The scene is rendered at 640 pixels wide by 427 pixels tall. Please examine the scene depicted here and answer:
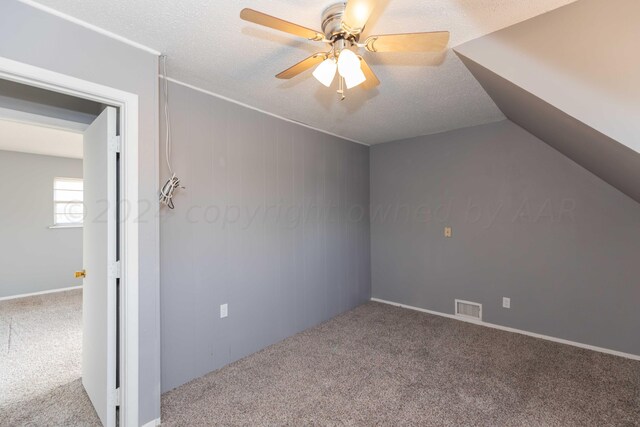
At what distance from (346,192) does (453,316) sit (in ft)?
6.97

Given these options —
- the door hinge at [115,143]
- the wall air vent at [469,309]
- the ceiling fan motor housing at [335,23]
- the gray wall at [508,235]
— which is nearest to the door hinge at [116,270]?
the door hinge at [115,143]

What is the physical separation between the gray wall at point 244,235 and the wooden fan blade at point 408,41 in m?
1.64

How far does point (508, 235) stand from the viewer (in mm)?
3348

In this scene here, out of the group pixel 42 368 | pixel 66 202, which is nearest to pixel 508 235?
pixel 42 368

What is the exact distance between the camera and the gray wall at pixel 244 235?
2.33 m

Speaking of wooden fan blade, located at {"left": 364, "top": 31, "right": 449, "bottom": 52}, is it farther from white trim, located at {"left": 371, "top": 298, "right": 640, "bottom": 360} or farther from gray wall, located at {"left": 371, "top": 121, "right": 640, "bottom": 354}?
white trim, located at {"left": 371, "top": 298, "right": 640, "bottom": 360}

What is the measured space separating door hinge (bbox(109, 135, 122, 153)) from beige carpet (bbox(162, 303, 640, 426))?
1.78 m

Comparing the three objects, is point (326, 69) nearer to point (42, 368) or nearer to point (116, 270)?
point (116, 270)

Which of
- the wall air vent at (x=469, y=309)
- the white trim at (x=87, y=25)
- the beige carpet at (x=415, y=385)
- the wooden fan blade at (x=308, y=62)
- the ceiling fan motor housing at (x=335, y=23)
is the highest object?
the white trim at (x=87, y=25)

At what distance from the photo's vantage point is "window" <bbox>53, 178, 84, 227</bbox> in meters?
5.25

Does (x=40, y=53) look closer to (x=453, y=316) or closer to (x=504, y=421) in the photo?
(x=504, y=421)

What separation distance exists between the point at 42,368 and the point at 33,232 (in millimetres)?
3551

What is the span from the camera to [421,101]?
2.73 meters

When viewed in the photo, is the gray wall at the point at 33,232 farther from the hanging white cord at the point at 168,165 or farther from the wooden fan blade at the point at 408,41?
the wooden fan blade at the point at 408,41
